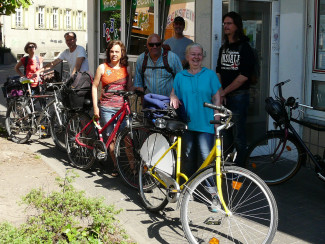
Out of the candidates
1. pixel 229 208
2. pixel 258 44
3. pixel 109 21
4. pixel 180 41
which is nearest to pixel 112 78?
pixel 180 41

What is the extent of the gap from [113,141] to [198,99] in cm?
180

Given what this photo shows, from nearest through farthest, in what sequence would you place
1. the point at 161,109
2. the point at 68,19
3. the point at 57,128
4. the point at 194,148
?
the point at 161,109 → the point at 194,148 → the point at 57,128 → the point at 68,19

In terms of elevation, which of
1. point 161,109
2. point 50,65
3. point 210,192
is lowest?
point 210,192

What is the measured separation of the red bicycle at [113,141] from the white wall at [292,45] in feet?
7.65

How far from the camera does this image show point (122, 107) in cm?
669

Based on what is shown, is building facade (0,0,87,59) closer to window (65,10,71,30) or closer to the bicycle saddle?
window (65,10,71,30)

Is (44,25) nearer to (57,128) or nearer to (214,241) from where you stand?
(57,128)

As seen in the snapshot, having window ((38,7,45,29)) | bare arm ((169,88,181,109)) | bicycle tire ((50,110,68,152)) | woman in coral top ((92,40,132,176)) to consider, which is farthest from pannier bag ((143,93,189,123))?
window ((38,7,45,29))

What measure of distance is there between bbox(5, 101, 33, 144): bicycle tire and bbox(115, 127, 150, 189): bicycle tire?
3151 mm

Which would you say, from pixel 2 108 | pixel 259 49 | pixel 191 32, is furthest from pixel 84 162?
pixel 2 108

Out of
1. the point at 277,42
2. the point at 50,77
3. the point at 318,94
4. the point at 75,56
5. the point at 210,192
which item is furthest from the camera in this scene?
the point at 50,77

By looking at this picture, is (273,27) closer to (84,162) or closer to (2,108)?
(84,162)

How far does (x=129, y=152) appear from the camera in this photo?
6488mm

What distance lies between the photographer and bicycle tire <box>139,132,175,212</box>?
5.47m
